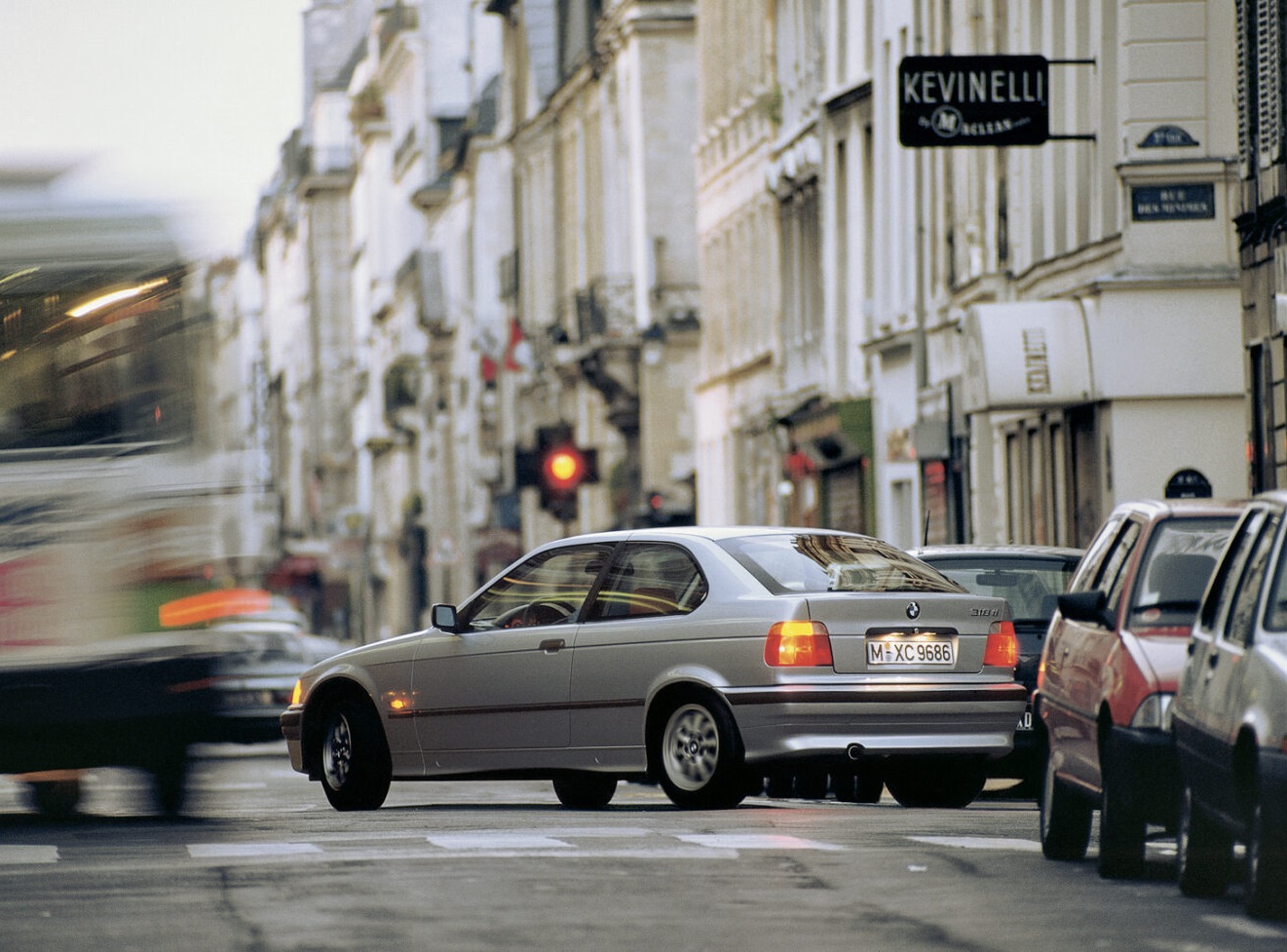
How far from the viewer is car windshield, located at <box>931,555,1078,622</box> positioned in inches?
682

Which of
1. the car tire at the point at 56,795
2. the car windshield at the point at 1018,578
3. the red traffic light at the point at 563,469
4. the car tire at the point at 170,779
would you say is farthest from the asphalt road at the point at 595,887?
the red traffic light at the point at 563,469

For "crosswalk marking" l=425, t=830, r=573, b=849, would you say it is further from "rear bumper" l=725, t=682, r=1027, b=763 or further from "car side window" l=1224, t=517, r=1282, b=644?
"car side window" l=1224, t=517, r=1282, b=644

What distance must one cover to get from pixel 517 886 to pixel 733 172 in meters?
41.5

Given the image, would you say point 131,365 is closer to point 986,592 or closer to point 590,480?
point 986,592

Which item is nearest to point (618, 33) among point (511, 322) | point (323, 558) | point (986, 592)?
point (511, 322)

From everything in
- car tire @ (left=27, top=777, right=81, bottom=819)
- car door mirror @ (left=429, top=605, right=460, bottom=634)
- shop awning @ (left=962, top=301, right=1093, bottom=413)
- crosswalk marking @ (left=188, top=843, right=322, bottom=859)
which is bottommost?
car tire @ (left=27, top=777, right=81, bottom=819)

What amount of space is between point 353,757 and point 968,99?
14.2m

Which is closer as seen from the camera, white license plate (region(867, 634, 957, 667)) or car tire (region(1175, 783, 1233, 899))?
car tire (region(1175, 783, 1233, 899))

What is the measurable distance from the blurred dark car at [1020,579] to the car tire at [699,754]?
255cm

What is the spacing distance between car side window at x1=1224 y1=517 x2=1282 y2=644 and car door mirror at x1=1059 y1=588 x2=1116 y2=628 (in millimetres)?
1120

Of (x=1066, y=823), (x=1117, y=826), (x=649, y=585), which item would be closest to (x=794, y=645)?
(x=649, y=585)

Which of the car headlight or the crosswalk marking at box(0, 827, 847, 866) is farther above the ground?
the car headlight

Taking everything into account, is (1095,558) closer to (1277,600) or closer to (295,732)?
(1277,600)

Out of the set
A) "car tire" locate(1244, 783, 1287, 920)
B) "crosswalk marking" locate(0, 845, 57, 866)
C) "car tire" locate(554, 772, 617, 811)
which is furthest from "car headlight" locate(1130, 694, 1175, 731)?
"car tire" locate(554, 772, 617, 811)
